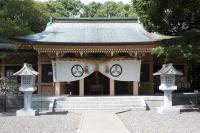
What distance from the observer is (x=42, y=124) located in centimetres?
1508

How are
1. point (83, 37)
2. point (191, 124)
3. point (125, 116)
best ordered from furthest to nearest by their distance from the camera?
1. point (83, 37)
2. point (125, 116)
3. point (191, 124)

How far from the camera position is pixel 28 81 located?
62.6 ft

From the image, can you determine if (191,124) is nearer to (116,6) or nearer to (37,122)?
(37,122)

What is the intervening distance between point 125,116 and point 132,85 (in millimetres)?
8002

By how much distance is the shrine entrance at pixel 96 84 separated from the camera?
25.8 m

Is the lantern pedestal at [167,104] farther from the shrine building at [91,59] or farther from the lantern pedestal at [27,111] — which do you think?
the lantern pedestal at [27,111]

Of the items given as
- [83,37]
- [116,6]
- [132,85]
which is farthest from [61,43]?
[116,6]

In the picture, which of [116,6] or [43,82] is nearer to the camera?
[43,82]

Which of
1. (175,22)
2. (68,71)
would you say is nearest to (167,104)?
(68,71)

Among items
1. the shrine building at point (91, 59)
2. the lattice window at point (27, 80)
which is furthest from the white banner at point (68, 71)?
the lattice window at point (27, 80)

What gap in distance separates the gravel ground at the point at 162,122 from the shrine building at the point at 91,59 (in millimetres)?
5150

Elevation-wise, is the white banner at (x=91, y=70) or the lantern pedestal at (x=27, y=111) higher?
the white banner at (x=91, y=70)

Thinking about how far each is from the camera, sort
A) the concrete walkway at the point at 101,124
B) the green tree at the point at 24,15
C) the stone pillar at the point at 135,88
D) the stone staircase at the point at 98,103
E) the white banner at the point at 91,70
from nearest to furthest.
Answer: the concrete walkway at the point at 101,124, the stone staircase at the point at 98,103, the stone pillar at the point at 135,88, the white banner at the point at 91,70, the green tree at the point at 24,15

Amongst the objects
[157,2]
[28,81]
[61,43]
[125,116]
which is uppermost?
[157,2]
